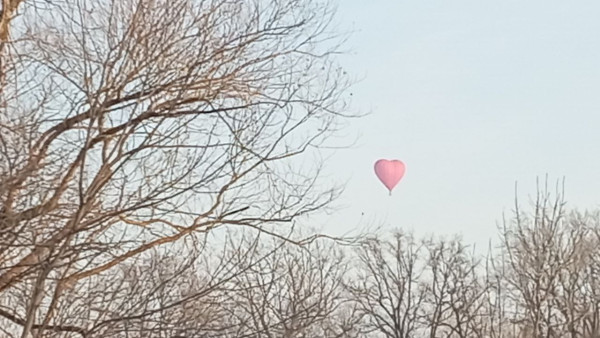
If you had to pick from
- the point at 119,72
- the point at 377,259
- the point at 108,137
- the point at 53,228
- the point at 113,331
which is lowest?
the point at 113,331

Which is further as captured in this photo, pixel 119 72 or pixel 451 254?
pixel 451 254

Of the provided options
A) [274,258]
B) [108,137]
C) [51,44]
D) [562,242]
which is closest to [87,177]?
[108,137]

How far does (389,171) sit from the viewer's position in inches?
759

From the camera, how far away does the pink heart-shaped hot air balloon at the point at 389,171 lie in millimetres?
18984

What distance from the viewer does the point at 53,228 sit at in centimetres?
525

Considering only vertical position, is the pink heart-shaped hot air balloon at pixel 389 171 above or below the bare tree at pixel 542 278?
above

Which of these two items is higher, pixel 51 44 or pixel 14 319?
pixel 51 44

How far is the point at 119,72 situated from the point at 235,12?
44.1 inches

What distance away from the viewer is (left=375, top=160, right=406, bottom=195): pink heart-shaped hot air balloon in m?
19.0

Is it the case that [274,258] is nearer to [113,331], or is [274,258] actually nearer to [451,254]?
[113,331]

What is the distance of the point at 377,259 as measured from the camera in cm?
2995

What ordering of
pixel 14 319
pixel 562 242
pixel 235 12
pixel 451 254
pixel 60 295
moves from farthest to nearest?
pixel 451 254 → pixel 562 242 → pixel 235 12 → pixel 14 319 → pixel 60 295

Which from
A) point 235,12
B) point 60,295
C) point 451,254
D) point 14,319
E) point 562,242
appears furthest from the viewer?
point 451,254

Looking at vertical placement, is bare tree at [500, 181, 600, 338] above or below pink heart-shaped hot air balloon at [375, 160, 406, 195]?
below
